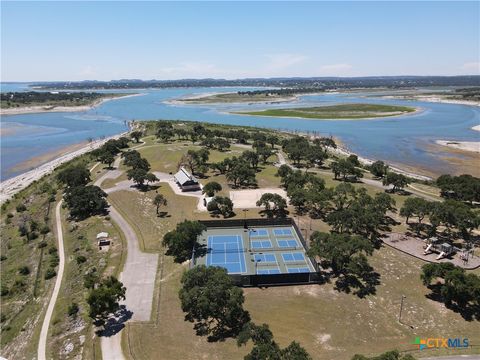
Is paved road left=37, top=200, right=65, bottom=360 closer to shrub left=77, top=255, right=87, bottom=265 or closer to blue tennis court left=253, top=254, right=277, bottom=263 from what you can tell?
shrub left=77, top=255, right=87, bottom=265

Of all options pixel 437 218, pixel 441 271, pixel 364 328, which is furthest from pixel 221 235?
pixel 437 218

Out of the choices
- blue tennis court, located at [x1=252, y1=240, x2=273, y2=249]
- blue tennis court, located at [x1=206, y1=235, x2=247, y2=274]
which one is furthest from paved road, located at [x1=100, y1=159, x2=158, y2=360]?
blue tennis court, located at [x1=252, y1=240, x2=273, y2=249]

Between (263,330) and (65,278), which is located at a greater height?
(263,330)

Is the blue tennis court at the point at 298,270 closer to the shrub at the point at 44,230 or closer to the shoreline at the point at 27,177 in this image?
the shrub at the point at 44,230

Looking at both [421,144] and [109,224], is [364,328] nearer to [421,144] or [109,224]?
[109,224]

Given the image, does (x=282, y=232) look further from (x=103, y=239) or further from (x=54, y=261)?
(x=54, y=261)

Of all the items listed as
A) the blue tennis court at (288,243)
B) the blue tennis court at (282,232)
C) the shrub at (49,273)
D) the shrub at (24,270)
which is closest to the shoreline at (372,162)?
the blue tennis court at (282,232)
